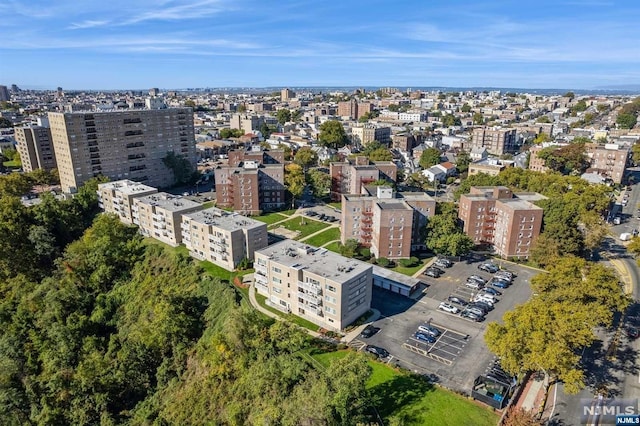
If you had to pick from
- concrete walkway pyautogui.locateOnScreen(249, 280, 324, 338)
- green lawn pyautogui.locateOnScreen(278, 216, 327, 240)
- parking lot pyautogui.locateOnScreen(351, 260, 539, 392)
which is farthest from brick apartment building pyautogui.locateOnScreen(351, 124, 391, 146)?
concrete walkway pyautogui.locateOnScreen(249, 280, 324, 338)

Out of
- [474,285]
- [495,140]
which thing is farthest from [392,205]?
[495,140]

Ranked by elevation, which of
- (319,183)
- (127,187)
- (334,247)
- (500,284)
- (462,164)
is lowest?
(500,284)

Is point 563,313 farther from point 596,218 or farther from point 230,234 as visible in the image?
point 230,234

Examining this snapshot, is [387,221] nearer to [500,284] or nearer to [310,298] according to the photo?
[500,284]

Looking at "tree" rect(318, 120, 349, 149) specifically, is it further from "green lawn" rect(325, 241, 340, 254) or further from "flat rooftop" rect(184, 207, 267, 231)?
"flat rooftop" rect(184, 207, 267, 231)

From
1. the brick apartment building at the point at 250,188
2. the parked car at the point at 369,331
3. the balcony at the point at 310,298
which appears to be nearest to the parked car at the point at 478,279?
the parked car at the point at 369,331

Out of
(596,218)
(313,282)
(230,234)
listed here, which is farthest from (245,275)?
(596,218)

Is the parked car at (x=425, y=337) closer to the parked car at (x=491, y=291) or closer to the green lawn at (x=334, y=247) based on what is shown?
the parked car at (x=491, y=291)
